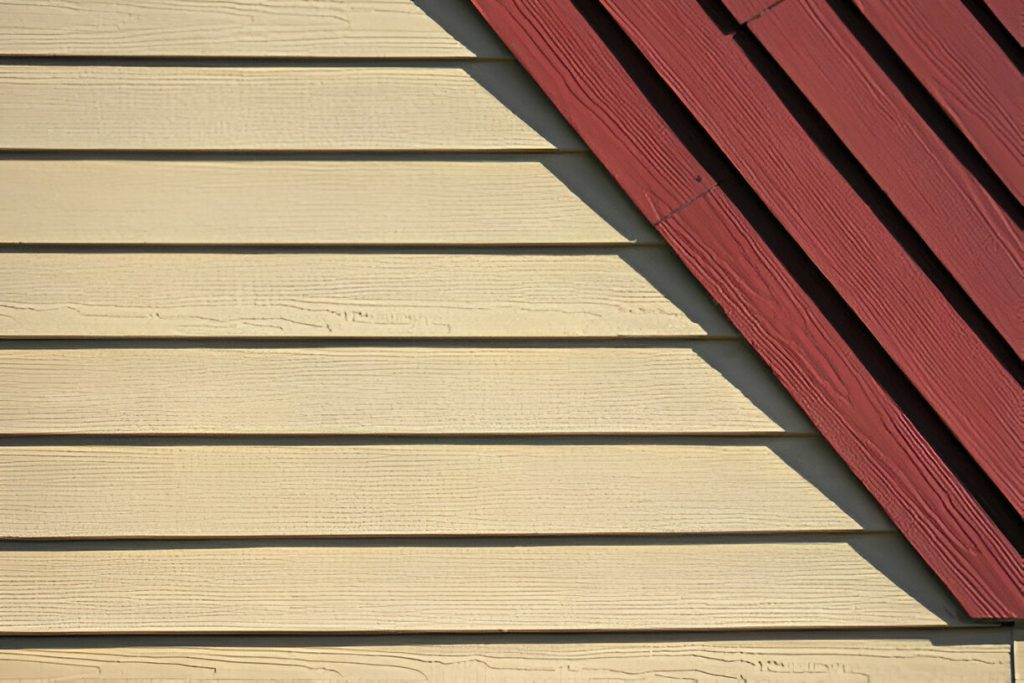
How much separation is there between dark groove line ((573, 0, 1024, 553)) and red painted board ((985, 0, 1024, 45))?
0.41 metres

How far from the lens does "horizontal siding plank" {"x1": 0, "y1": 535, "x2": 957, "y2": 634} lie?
166cm

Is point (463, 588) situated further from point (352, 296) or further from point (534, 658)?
point (352, 296)

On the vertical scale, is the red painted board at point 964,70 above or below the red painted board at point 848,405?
above

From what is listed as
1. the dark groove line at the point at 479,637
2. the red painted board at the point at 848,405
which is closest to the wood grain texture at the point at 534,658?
the dark groove line at the point at 479,637

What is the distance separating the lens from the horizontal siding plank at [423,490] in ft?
5.45

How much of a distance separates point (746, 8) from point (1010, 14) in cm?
50

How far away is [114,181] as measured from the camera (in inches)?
66.2

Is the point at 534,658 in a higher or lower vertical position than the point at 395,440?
lower

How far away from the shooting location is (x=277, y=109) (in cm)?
169

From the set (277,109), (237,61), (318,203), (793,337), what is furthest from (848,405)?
(237,61)

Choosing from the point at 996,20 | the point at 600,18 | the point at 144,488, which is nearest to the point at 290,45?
the point at 600,18

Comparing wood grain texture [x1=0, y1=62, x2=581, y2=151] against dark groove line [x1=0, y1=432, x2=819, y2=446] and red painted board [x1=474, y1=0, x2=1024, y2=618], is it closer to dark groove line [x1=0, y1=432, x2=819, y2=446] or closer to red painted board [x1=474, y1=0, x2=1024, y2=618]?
red painted board [x1=474, y1=0, x2=1024, y2=618]

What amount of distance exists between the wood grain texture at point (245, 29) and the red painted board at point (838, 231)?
0.33 m

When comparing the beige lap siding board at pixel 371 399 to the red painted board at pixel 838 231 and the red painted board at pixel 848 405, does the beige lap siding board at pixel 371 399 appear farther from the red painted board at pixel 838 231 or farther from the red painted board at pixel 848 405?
the red painted board at pixel 838 231
